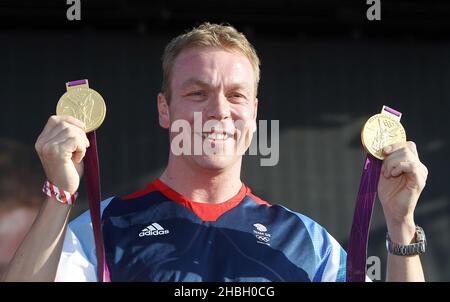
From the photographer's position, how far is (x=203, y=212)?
A: 8.32 ft

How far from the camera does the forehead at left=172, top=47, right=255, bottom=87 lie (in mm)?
2457

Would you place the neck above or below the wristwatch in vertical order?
above

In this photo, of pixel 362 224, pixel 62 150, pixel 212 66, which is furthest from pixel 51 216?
pixel 362 224

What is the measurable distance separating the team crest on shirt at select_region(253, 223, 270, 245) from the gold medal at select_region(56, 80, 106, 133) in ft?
2.07

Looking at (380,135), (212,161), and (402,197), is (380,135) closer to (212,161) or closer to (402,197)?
(402,197)

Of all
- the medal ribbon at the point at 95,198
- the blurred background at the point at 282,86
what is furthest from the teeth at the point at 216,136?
the blurred background at the point at 282,86

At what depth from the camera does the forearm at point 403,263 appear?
7.49 feet

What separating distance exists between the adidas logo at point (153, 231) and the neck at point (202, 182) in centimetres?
16

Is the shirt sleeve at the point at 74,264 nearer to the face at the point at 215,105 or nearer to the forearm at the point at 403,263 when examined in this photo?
the face at the point at 215,105

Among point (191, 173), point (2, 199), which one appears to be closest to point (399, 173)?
point (191, 173)

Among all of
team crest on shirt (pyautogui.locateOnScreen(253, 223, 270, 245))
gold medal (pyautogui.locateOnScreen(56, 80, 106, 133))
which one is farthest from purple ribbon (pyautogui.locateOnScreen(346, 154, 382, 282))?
gold medal (pyautogui.locateOnScreen(56, 80, 106, 133))

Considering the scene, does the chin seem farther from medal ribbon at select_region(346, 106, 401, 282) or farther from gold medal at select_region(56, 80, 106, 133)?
medal ribbon at select_region(346, 106, 401, 282)

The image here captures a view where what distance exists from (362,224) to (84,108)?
0.98m

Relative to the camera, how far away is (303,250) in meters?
2.51
